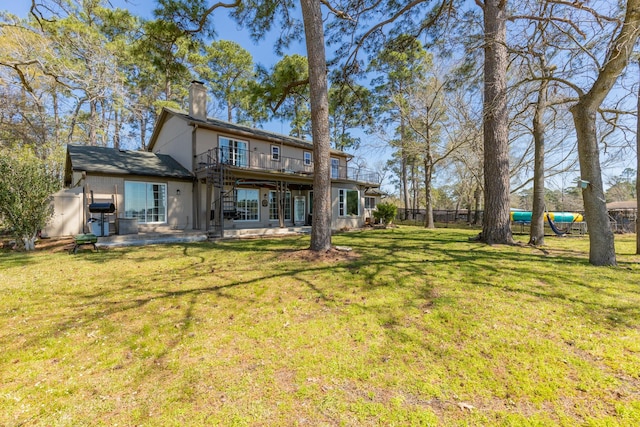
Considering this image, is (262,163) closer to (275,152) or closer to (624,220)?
(275,152)

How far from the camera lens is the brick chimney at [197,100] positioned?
44.7ft

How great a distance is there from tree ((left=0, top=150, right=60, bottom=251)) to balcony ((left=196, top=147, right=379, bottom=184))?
16.6 feet

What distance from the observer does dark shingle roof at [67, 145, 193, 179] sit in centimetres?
1077

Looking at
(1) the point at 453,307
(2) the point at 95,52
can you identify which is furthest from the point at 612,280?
(2) the point at 95,52

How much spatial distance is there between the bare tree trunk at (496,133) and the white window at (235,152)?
431 inches

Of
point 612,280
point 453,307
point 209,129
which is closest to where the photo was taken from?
point 453,307

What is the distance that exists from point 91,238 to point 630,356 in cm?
1125

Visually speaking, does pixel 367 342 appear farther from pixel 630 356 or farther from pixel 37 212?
pixel 37 212

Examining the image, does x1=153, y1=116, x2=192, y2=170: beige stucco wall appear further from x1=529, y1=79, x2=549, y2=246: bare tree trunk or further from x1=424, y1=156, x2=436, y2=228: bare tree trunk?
x1=424, y1=156, x2=436, y2=228: bare tree trunk

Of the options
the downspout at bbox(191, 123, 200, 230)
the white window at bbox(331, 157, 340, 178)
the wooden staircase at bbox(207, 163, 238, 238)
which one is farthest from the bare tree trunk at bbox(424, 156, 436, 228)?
the downspout at bbox(191, 123, 200, 230)

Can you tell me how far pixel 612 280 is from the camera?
4645mm

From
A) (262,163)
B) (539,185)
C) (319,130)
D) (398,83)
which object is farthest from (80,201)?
(398,83)

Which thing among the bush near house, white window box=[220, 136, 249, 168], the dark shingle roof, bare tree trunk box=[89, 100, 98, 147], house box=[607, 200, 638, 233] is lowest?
house box=[607, 200, 638, 233]

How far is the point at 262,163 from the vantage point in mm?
15133
